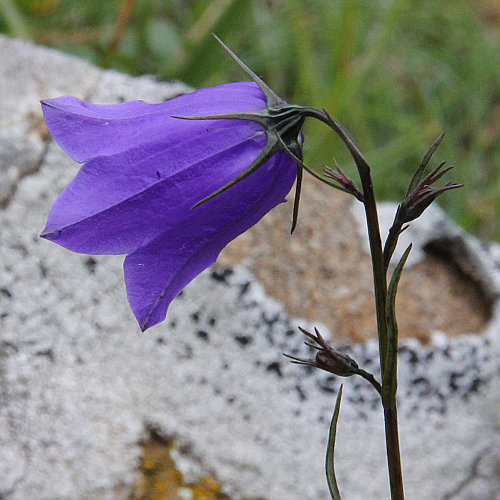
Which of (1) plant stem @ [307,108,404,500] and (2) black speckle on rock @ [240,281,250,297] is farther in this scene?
(2) black speckle on rock @ [240,281,250,297]

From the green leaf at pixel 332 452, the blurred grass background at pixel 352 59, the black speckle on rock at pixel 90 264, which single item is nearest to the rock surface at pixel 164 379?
the black speckle on rock at pixel 90 264

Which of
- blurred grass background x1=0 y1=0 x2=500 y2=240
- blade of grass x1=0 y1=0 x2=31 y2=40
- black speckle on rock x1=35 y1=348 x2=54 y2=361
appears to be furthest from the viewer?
blurred grass background x1=0 y1=0 x2=500 y2=240

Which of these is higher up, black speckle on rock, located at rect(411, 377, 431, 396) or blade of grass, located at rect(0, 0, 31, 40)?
blade of grass, located at rect(0, 0, 31, 40)

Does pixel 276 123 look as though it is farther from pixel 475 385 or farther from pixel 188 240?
pixel 475 385

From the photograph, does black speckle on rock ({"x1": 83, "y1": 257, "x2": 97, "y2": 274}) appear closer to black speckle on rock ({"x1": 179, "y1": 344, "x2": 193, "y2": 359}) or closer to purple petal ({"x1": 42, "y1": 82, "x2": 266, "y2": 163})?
black speckle on rock ({"x1": 179, "y1": 344, "x2": 193, "y2": 359})

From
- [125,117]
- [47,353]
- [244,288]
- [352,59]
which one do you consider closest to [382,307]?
[125,117]

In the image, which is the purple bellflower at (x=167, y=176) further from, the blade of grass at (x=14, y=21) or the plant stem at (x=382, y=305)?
the blade of grass at (x=14, y=21)

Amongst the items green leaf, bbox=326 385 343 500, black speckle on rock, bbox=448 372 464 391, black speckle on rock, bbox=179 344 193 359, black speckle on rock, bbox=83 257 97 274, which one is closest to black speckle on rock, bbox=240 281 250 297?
black speckle on rock, bbox=179 344 193 359
